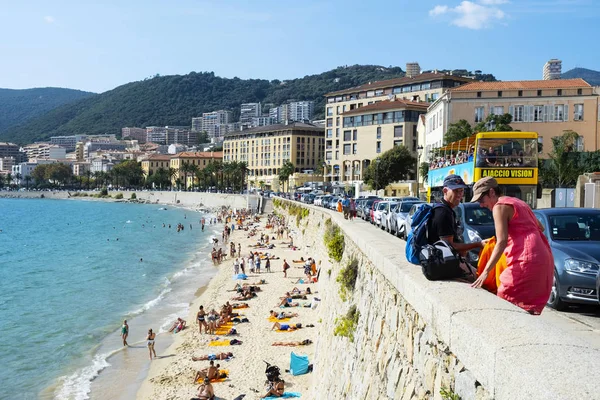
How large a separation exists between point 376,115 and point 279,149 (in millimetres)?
50119

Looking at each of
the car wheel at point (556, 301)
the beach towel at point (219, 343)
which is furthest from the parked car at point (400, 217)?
the car wheel at point (556, 301)

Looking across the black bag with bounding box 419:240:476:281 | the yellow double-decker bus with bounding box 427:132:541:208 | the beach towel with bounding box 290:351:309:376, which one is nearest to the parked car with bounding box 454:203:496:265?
the black bag with bounding box 419:240:476:281

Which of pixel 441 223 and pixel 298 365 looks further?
pixel 298 365

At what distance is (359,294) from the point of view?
10703mm

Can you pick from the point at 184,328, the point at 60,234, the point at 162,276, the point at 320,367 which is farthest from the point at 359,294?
the point at 60,234

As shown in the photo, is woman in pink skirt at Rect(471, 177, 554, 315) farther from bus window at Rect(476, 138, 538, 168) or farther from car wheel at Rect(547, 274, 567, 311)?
bus window at Rect(476, 138, 538, 168)

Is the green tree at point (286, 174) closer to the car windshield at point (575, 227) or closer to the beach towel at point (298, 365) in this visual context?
the beach towel at point (298, 365)

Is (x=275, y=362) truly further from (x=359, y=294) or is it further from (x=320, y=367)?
Result: (x=359, y=294)

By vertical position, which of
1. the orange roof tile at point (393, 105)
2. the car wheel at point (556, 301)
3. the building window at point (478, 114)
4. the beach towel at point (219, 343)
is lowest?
the beach towel at point (219, 343)

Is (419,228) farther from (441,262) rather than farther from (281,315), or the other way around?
(281,315)

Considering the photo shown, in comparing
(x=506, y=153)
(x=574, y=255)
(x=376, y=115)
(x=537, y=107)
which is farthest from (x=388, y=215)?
(x=376, y=115)

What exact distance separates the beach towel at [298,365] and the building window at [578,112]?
4121cm

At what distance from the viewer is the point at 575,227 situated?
29.9ft

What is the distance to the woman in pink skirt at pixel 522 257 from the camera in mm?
4883
